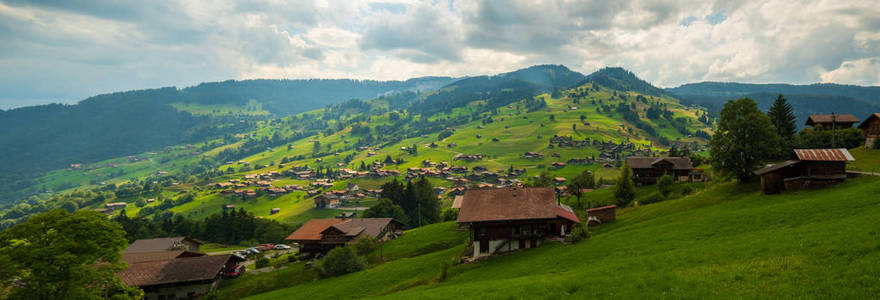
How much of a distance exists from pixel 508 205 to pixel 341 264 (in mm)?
28028

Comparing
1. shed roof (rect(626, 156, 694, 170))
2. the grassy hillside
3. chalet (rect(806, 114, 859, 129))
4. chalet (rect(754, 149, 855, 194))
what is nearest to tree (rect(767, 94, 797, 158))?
chalet (rect(806, 114, 859, 129))

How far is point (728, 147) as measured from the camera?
163 ft

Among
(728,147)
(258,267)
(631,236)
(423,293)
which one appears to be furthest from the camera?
(258,267)

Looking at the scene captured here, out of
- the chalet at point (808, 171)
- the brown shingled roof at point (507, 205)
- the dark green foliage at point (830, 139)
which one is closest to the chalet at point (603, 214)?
the brown shingled roof at point (507, 205)

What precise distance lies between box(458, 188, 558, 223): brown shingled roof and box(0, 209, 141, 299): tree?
1419 inches

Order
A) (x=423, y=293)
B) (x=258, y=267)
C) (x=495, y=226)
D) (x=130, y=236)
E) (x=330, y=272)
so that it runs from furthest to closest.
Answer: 1. (x=130, y=236)
2. (x=258, y=267)
3. (x=330, y=272)
4. (x=495, y=226)
5. (x=423, y=293)

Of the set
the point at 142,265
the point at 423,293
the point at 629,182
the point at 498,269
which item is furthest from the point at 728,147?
the point at 142,265

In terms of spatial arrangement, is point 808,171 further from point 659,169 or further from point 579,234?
point 659,169

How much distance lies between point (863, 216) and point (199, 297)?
75950 mm

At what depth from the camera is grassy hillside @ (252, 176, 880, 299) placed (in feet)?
58.0

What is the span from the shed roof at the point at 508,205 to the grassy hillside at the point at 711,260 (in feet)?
14.2

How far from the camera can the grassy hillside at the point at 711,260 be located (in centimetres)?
1769

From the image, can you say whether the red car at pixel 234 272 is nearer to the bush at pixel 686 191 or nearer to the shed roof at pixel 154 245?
the shed roof at pixel 154 245

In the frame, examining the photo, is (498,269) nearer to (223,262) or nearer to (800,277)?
(800,277)
